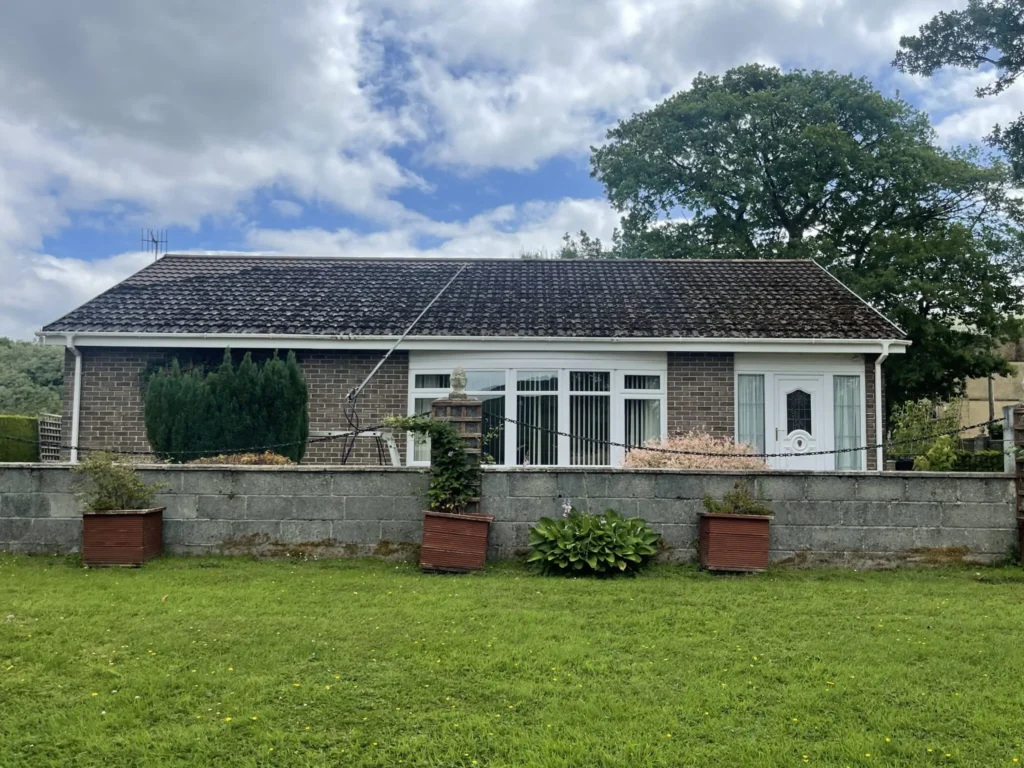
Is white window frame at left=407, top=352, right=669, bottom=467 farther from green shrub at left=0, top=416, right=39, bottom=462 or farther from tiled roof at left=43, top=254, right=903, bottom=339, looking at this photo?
green shrub at left=0, top=416, right=39, bottom=462

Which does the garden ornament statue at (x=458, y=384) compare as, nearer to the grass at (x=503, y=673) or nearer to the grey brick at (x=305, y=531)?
the grey brick at (x=305, y=531)

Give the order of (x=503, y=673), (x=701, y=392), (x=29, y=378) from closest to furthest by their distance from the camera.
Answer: (x=503, y=673), (x=701, y=392), (x=29, y=378)

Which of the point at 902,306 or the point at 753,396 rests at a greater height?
the point at 902,306

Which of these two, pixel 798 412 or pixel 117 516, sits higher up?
pixel 798 412

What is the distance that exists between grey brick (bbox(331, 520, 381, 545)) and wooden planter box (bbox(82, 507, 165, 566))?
1784mm

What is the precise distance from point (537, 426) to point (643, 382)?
1.77 metres

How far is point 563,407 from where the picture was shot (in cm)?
1180

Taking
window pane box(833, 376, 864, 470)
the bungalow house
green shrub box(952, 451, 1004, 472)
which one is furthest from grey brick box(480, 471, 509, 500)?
green shrub box(952, 451, 1004, 472)

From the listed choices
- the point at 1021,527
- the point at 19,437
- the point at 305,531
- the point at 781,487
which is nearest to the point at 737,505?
the point at 781,487

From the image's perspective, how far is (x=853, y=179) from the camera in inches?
923

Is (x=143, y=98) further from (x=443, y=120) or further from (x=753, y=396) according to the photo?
(x=753, y=396)

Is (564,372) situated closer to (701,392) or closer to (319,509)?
(701,392)

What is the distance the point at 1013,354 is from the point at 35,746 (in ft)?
96.4

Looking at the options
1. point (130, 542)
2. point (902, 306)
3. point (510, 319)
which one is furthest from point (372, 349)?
point (902, 306)
